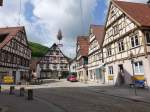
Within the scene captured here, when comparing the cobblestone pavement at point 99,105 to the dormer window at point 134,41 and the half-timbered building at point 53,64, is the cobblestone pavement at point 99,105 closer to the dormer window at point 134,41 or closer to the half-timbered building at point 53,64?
the dormer window at point 134,41

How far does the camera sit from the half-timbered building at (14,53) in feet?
120

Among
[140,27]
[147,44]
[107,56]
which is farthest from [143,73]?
[107,56]

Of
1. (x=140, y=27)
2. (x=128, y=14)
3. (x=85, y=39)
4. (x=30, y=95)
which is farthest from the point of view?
(x=85, y=39)

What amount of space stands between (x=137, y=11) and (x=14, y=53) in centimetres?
2748

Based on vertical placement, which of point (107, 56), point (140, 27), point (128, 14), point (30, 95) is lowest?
point (30, 95)

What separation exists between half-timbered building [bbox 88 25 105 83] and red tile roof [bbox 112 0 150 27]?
9168 millimetres

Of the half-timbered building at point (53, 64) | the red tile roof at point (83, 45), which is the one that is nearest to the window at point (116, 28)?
the red tile roof at point (83, 45)

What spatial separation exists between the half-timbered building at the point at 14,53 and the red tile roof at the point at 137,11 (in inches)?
896

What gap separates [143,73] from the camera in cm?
1988

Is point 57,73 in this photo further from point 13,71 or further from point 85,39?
point 13,71

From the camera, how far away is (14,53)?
133ft

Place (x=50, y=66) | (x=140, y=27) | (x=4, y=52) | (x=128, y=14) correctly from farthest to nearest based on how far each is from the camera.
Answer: (x=50, y=66)
(x=4, y=52)
(x=128, y=14)
(x=140, y=27)

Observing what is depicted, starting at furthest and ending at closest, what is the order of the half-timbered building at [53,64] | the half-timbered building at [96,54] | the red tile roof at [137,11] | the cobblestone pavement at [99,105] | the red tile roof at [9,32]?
the half-timbered building at [53,64] → the red tile roof at [9,32] → the half-timbered building at [96,54] → the red tile roof at [137,11] → the cobblestone pavement at [99,105]

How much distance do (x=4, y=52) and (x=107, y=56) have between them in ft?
65.4
